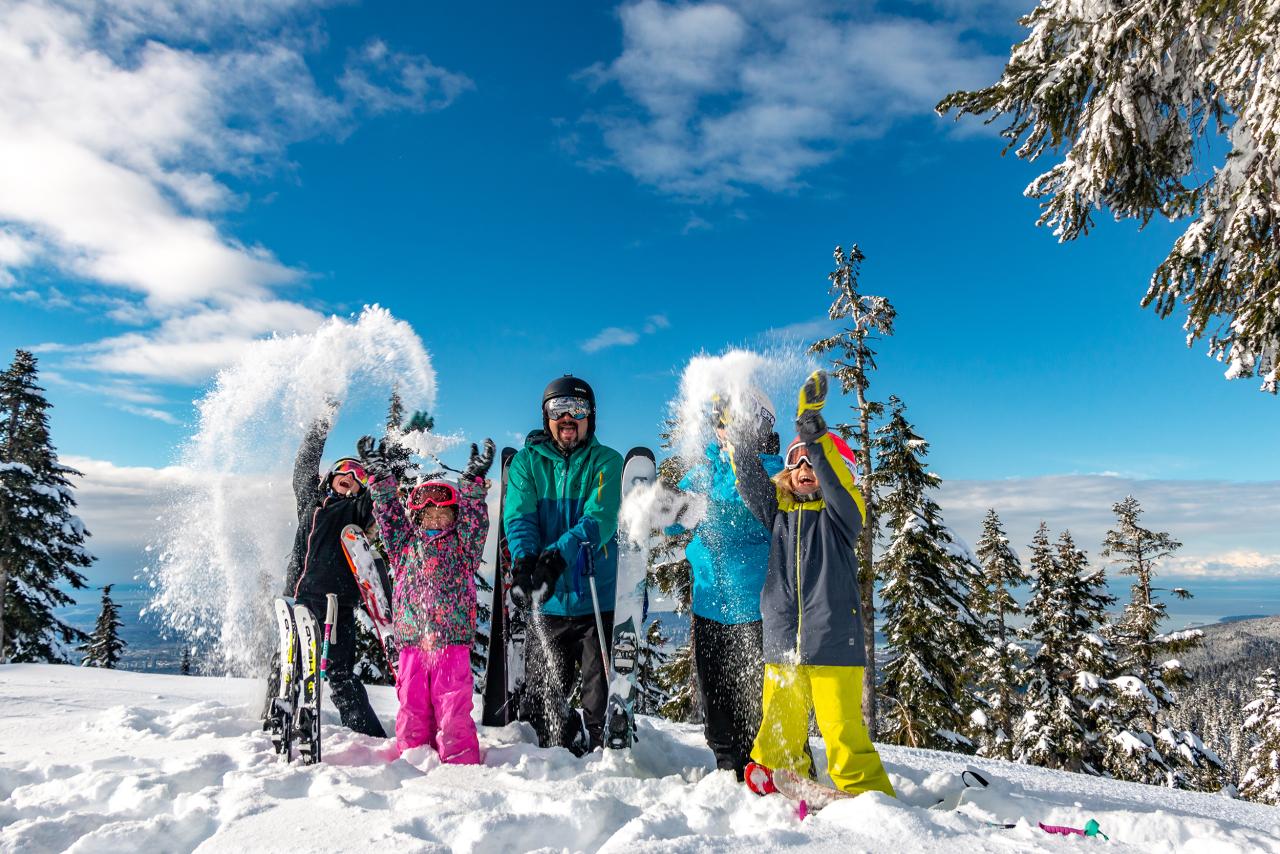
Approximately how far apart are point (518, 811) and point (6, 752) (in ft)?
12.3

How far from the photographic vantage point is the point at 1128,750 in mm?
17609

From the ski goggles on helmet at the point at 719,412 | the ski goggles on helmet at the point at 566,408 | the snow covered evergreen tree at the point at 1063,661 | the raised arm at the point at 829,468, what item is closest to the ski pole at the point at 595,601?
the ski goggles on helmet at the point at 566,408

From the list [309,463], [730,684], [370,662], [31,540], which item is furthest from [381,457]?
[31,540]

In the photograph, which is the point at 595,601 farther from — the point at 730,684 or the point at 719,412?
the point at 719,412

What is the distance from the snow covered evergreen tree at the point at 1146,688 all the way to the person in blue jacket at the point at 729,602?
1898 centimetres

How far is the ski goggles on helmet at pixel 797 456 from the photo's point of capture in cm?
412

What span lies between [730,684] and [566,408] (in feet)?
7.44

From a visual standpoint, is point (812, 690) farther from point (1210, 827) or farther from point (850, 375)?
point (850, 375)

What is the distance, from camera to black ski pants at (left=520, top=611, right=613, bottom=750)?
4832 millimetres

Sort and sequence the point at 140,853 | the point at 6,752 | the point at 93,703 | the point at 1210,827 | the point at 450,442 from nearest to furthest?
the point at 140,853
the point at 1210,827
the point at 6,752
the point at 450,442
the point at 93,703

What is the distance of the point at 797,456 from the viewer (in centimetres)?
417

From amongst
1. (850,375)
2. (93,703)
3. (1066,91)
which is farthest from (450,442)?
(850,375)

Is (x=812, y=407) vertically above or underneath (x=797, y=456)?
above

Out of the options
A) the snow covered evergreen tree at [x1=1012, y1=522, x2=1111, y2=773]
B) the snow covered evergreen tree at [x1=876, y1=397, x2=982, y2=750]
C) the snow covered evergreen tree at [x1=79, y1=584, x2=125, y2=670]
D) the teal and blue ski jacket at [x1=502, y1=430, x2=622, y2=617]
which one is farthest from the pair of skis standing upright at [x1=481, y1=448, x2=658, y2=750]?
the snow covered evergreen tree at [x1=79, y1=584, x2=125, y2=670]
